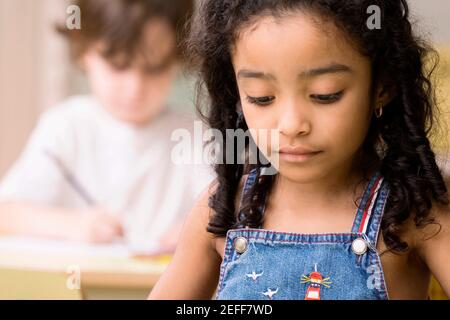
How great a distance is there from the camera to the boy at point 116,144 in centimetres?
193

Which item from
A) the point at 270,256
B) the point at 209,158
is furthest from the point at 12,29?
the point at 270,256

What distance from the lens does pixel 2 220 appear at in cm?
184

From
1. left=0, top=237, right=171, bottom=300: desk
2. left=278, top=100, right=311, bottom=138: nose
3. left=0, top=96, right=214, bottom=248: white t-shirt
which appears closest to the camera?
left=278, top=100, right=311, bottom=138: nose

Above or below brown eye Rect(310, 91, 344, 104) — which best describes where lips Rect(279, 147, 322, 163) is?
below

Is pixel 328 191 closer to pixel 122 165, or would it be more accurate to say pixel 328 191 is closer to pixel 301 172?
pixel 301 172

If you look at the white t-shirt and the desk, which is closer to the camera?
the desk

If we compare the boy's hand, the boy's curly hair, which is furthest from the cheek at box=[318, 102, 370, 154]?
the boy's curly hair

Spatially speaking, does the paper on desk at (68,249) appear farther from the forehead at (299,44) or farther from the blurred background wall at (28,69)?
the blurred background wall at (28,69)

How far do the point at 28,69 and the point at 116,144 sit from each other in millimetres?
720

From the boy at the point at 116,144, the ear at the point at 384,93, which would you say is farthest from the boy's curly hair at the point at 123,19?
the ear at the point at 384,93

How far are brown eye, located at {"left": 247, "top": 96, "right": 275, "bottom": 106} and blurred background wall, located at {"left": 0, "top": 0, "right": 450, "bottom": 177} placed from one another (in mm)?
1881

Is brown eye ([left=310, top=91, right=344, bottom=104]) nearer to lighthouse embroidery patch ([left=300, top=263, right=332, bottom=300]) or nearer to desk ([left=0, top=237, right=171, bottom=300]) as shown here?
lighthouse embroidery patch ([left=300, top=263, right=332, bottom=300])

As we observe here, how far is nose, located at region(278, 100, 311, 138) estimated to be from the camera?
0.81m

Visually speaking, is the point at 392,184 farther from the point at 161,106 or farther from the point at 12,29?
the point at 12,29
